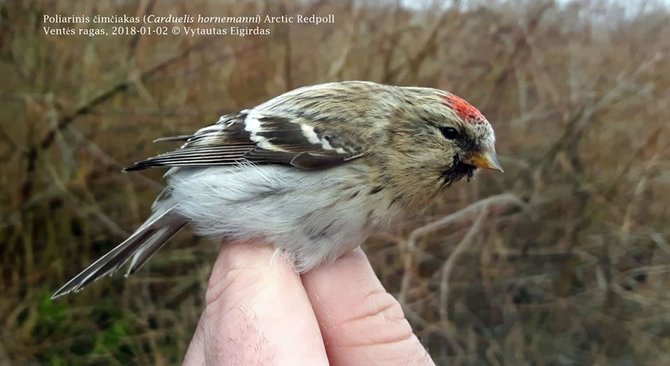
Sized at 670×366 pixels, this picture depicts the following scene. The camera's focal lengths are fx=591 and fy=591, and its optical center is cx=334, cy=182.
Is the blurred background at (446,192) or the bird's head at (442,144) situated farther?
the blurred background at (446,192)

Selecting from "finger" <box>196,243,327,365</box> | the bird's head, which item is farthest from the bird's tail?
the bird's head

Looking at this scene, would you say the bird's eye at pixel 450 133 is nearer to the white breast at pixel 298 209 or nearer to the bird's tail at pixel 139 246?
the white breast at pixel 298 209

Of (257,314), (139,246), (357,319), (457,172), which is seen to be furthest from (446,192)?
(257,314)

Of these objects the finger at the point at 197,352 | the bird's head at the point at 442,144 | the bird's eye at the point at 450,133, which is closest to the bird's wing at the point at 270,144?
the bird's head at the point at 442,144

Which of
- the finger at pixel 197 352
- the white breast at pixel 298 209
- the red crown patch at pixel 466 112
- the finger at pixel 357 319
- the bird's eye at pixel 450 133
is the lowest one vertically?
the finger at pixel 197 352

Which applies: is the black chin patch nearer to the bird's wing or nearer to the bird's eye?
the bird's eye

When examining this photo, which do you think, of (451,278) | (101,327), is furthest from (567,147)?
(101,327)
